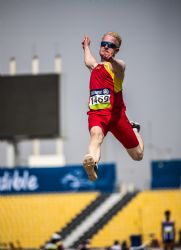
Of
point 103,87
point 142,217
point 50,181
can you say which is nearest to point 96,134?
point 103,87

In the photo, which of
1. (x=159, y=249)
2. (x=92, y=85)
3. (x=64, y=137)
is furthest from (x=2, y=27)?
(x=92, y=85)

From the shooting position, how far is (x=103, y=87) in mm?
12789

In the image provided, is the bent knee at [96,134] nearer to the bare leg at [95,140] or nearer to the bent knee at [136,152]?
the bare leg at [95,140]

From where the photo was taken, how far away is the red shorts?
12953mm

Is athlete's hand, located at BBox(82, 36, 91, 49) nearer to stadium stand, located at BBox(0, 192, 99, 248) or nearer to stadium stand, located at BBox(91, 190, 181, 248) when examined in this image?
stadium stand, located at BBox(0, 192, 99, 248)

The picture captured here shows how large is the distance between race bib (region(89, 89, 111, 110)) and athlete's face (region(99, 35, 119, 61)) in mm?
478

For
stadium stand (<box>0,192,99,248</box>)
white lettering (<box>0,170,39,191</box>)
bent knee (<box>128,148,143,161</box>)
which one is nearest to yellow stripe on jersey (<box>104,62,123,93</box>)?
bent knee (<box>128,148,143,161</box>)

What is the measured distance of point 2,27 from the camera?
30.2 m

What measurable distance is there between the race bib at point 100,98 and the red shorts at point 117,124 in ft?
0.41

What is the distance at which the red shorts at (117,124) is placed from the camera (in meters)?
13.0

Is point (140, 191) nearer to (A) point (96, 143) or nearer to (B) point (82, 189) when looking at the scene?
(B) point (82, 189)

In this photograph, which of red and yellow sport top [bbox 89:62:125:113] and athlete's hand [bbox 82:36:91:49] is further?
athlete's hand [bbox 82:36:91:49]

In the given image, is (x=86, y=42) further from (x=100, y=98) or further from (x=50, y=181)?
(x=50, y=181)

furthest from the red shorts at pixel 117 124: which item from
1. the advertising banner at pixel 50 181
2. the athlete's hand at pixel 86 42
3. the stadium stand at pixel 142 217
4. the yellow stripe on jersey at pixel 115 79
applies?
the advertising banner at pixel 50 181
